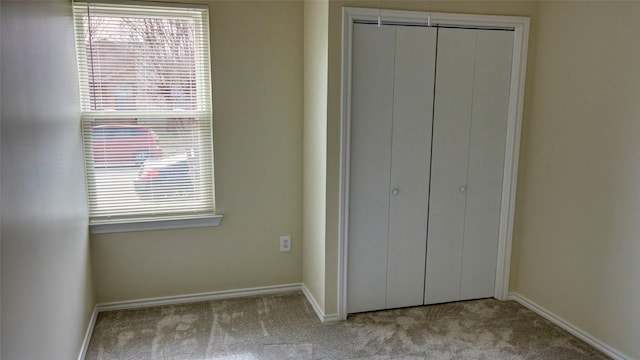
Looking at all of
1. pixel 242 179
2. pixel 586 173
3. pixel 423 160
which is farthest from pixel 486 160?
pixel 242 179

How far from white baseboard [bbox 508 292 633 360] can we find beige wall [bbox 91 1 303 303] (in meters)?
1.66

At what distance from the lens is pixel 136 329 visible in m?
2.83

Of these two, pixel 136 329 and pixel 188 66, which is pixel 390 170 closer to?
pixel 188 66

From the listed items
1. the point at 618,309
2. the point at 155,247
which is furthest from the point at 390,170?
the point at 155,247

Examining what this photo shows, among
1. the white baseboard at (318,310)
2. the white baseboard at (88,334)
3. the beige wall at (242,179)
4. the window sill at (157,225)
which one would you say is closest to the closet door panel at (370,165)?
the white baseboard at (318,310)

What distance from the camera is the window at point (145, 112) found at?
2.84 metres

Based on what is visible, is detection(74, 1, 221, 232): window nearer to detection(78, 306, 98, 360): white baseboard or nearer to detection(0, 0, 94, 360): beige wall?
detection(0, 0, 94, 360): beige wall

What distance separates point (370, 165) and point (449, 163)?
0.56 meters

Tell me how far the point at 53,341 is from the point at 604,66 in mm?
3056

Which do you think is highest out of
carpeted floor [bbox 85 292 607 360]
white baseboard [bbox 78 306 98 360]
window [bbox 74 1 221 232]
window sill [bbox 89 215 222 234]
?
window [bbox 74 1 221 232]

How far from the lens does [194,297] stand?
323 centimetres

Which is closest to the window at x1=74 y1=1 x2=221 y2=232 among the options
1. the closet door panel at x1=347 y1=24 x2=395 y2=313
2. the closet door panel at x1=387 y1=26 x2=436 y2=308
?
the closet door panel at x1=347 y1=24 x2=395 y2=313

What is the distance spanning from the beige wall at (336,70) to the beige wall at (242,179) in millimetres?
555

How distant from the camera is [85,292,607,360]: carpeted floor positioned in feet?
8.43
